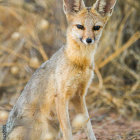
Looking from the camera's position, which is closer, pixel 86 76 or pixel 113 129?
pixel 86 76

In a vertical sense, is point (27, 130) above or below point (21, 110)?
below

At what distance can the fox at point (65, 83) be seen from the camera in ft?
10.9

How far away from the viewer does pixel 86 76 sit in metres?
3.51

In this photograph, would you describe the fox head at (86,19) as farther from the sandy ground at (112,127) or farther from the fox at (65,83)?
the sandy ground at (112,127)

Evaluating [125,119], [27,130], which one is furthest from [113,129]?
[27,130]

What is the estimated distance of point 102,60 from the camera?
6539 millimetres

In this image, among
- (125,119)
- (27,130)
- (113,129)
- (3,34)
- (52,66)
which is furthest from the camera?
(3,34)

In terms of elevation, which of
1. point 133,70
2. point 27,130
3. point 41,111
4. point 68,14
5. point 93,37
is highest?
point 133,70

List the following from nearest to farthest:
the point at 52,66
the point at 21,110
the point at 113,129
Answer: the point at 21,110 < the point at 52,66 < the point at 113,129

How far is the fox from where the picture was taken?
3326 millimetres

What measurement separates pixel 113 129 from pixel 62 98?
1.91 m

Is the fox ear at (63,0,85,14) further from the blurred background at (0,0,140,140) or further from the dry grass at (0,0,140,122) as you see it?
the dry grass at (0,0,140,122)

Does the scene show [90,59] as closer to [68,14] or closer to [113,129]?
[68,14]

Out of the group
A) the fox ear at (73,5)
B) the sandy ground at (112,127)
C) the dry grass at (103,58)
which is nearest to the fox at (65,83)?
the fox ear at (73,5)
